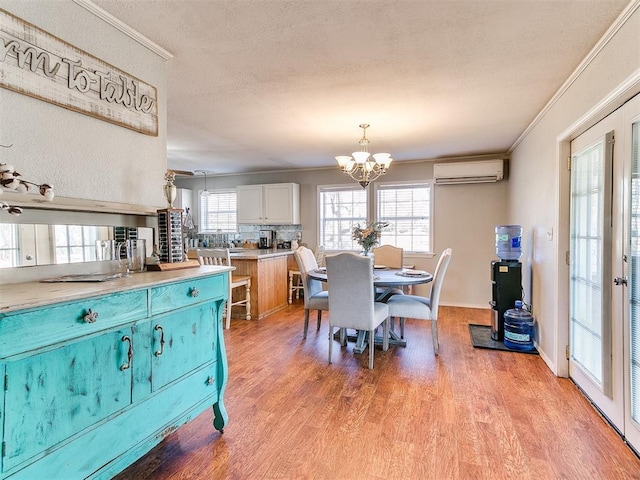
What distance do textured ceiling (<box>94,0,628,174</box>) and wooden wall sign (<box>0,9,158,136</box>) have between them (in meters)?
0.32

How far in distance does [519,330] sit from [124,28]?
3988 mm

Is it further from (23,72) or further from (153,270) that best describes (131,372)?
(23,72)

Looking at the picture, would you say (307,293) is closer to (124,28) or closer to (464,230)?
(124,28)

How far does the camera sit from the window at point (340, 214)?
5926 millimetres

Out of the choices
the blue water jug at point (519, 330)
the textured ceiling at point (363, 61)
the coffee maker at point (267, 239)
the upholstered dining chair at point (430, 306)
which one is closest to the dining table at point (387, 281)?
the upholstered dining chair at point (430, 306)

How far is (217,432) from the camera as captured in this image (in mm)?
2025

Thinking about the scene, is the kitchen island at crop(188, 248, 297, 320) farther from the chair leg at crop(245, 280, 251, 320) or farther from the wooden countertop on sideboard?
the wooden countertop on sideboard

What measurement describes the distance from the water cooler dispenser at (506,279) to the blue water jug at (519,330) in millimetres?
141

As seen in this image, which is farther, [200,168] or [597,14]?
[200,168]

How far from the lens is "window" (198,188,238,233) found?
22.1 feet

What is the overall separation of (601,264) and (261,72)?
2.63 metres

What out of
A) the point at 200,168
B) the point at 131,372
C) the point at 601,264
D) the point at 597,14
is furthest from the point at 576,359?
the point at 200,168

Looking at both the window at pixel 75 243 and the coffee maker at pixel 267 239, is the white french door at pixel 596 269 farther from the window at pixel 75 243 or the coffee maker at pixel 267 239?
the coffee maker at pixel 267 239

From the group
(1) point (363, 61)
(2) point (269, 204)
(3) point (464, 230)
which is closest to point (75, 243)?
(1) point (363, 61)
